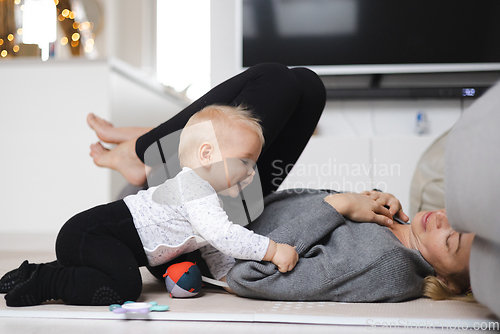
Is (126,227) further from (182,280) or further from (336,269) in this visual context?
(336,269)

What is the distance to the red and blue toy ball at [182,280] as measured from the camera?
77 centimetres

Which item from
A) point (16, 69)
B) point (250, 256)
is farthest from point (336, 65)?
point (250, 256)

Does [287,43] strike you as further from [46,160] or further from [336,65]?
[46,160]

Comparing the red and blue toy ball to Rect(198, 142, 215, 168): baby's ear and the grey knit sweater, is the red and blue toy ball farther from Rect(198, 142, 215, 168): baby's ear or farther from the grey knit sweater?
Rect(198, 142, 215, 168): baby's ear

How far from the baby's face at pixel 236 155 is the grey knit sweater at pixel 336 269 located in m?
0.13

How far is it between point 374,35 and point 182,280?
188cm

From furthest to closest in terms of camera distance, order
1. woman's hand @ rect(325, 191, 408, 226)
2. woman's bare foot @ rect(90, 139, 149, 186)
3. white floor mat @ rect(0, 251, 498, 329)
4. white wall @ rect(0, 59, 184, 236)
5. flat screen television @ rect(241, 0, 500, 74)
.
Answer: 1. flat screen television @ rect(241, 0, 500, 74)
2. white wall @ rect(0, 59, 184, 236)
3. woman's bare foot @ rect(90, 139, 149, 186)
4. woman's hand @ rect(325, 191, 408, 226)
5. white floor mat @ rect(0, 251, 498, 329)

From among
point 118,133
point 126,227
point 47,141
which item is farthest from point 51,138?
point 126,227

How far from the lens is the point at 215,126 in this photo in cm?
79

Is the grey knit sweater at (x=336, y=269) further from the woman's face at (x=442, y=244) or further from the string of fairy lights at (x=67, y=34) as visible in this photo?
the string of fairy lights at (x=67, y=34)

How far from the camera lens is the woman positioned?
73cm

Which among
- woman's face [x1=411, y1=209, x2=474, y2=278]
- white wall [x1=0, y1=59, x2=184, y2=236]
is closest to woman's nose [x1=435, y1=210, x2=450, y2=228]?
woman's face [x1=411, y1=209, x2=474, y2=278]

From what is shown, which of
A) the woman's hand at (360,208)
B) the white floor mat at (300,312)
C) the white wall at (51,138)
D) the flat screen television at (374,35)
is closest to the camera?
the white floor mat at (300,312)

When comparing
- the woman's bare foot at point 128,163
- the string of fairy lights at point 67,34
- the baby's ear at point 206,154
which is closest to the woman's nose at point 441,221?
the baby's ear at point 206,154
